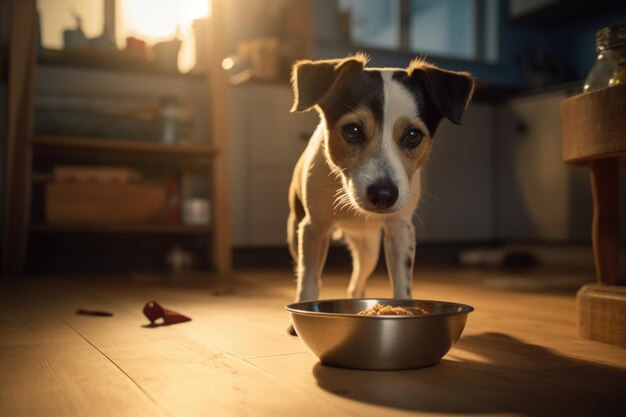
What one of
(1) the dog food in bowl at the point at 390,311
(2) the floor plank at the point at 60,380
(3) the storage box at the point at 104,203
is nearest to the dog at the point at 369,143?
(1) the dog food in bowl at the point at 390,311

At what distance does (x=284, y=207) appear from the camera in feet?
15.2

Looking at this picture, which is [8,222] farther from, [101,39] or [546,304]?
[546,304]

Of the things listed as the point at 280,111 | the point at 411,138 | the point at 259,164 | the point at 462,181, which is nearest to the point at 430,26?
the point at 462,181

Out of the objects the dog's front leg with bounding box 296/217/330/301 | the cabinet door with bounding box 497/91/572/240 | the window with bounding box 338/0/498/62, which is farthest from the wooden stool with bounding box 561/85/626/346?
the window with bounding box 338/0/498/62

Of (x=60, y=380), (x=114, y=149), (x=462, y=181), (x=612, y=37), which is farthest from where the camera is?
(x=462, y=181)

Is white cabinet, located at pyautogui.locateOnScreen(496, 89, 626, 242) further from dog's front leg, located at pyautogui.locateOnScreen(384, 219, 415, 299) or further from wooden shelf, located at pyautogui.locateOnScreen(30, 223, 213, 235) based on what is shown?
dog's front leg, located at pyautogui.locateOnScreen(384, 219, 415, 299)

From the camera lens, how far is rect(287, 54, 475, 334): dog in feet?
5.14

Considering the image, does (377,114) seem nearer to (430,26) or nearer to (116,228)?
(116,228)

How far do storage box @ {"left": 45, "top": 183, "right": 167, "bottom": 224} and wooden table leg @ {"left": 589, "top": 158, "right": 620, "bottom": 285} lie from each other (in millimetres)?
2800

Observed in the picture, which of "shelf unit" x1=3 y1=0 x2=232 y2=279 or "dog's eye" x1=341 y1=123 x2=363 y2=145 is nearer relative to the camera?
"dog's eye" x1=341 y1=123 x2=363 y2=145

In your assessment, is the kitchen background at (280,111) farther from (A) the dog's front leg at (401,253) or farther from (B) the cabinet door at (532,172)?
(A) the dog's front leg at (401,253)

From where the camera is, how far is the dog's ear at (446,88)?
1661 mm

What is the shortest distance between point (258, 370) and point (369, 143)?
0.61m

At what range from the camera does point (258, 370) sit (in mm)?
1307
